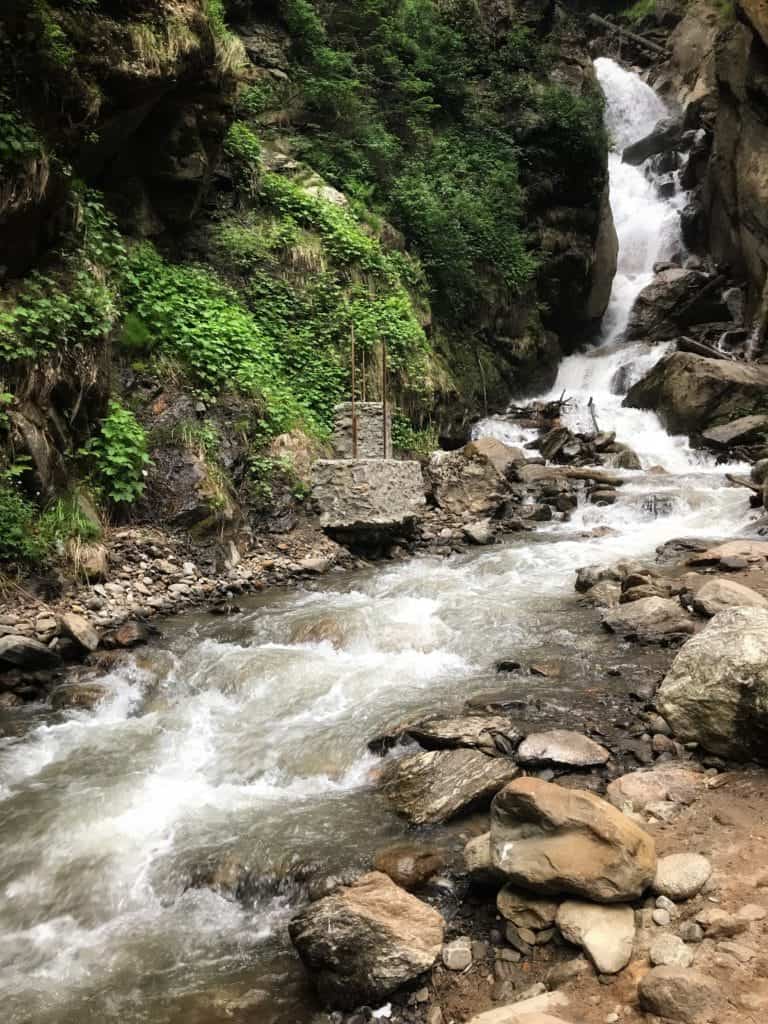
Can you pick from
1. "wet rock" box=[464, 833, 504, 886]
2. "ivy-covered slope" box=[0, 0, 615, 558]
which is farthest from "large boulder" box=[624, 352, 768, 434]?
"wet rock" box=[464, 833, 504, 886]

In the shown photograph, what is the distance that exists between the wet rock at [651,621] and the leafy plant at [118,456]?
5.17m

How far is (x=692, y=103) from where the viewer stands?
2448 centimetres

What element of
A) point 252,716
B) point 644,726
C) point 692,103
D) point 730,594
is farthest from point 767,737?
point 692,103

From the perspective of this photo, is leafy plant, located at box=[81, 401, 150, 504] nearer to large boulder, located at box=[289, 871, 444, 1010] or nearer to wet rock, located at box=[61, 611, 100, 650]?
wet rock, located at box=[61, 611, 100, 650]

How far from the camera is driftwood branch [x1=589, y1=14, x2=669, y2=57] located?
28.4m

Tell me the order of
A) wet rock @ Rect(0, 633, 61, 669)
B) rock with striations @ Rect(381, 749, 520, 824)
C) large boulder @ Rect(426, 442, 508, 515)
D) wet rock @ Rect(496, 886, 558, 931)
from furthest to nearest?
large boulder @ Rect(426, 442, 508, 515) < wet rock @ Rect(0, 633, 61, 669) < rock with striations @ Rect(381, 749, 520, 824) < wet rock @ Rect(496, 886, 558, 931)

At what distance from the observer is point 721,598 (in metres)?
5.81

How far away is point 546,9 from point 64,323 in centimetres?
2158

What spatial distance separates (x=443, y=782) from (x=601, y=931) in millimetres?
1345

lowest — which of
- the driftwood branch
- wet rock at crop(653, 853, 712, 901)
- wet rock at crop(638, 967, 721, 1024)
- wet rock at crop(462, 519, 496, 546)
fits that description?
wet rock at crop(462, 519, 496, 546)

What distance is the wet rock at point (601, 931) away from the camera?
2373 millimetres

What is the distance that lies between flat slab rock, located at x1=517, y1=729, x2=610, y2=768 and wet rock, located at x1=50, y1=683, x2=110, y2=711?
3244mm

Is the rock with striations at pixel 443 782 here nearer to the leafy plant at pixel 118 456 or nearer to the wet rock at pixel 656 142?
the leafy plant at pixel 118 456

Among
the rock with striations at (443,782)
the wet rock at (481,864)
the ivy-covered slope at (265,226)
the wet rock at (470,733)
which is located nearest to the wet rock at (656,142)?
the ivy-covered slope at (265,226)
